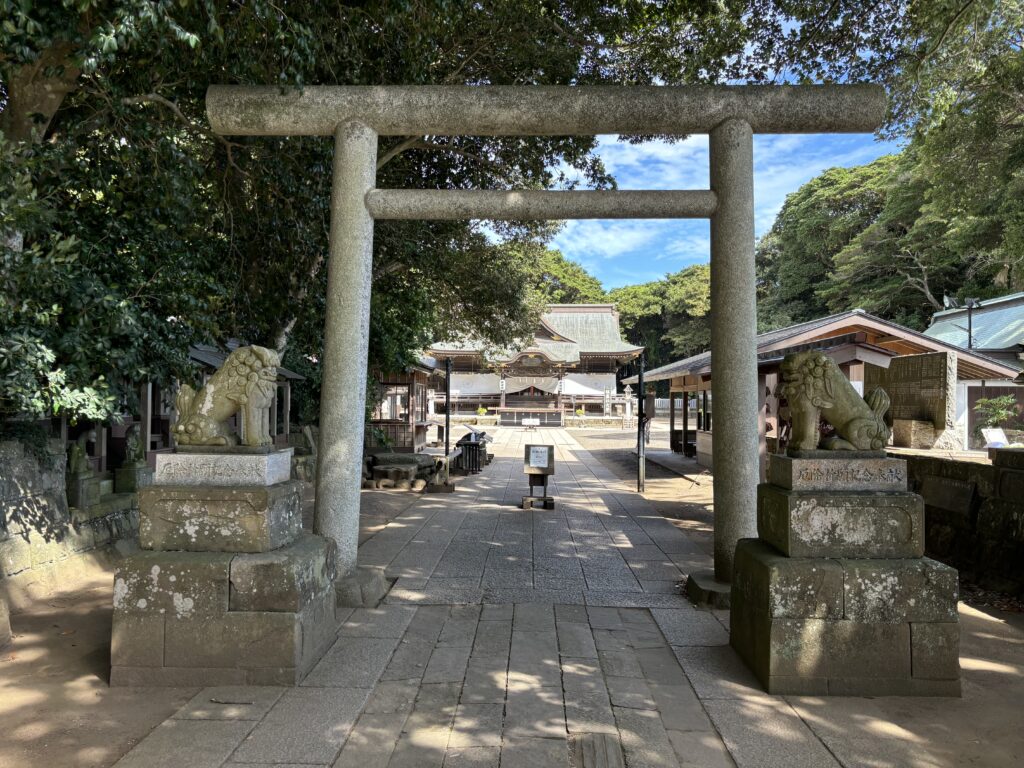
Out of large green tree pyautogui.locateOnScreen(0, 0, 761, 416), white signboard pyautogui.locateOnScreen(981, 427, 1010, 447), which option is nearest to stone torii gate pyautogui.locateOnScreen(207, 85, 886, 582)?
large green tree pyautogui.locateOnScreen(0, 0, 761, 416)

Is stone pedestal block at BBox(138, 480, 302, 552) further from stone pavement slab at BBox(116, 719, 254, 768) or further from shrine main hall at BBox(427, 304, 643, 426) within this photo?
shrine main hall at BBox(427, 304, 643, 426)

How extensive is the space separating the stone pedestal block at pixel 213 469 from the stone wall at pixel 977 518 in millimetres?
5936

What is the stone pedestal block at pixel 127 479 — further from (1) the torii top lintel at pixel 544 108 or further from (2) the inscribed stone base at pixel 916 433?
(2) the inscribed stone base at pixel 916 433

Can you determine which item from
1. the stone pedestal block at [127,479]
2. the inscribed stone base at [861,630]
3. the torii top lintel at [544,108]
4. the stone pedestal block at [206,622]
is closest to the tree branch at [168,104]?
the torii top lintel at [544,108]

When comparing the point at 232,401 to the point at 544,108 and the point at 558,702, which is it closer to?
the point at 558,702

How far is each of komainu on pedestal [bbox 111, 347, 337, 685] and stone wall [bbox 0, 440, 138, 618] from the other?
2.19 m

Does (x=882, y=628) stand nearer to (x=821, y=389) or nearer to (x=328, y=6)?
(x=821, y=389)

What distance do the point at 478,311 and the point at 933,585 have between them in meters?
10.6

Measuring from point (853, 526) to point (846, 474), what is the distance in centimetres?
28

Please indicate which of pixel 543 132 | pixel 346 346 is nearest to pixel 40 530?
pixel 346 346

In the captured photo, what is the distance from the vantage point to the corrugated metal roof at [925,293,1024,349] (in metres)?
16.8

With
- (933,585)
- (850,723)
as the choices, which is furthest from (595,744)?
(933,585)

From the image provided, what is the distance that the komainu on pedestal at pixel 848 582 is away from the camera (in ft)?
9.75

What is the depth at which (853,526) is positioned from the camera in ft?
10.2
